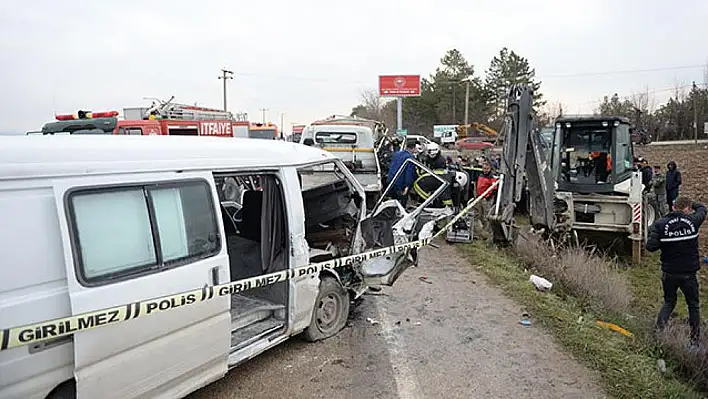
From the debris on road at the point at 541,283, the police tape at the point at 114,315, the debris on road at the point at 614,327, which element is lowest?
the debris on road at the point at 614,327

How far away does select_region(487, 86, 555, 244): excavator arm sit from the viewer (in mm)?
7910

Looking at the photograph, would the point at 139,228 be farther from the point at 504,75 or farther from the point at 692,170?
the point at 504,75

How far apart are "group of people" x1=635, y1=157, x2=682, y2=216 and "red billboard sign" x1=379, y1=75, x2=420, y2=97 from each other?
120 ft

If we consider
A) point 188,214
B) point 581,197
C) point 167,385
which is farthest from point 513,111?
point 167,385

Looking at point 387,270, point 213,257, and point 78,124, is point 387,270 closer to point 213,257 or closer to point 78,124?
point 213,257

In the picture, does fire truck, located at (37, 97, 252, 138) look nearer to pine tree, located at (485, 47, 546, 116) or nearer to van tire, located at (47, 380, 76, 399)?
van tire, located at (47, 380, 76, 399)

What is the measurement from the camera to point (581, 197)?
10.4 m

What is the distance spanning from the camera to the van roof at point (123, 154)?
2.66 m

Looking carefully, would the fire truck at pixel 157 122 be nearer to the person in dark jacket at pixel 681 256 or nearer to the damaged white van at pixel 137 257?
the damaged white van at pixel 137 257

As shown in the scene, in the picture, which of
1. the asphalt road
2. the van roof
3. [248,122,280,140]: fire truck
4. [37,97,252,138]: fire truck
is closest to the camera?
the van roof

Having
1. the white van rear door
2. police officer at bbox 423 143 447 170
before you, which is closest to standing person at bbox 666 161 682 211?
police officer at bbox 423 143 447 170

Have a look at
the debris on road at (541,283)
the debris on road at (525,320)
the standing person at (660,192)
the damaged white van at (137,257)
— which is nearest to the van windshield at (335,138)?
the debris on road at (541,283)

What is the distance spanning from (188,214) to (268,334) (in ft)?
4.65

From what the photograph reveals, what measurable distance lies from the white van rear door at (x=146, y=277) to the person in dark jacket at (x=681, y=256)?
16.7 ft
